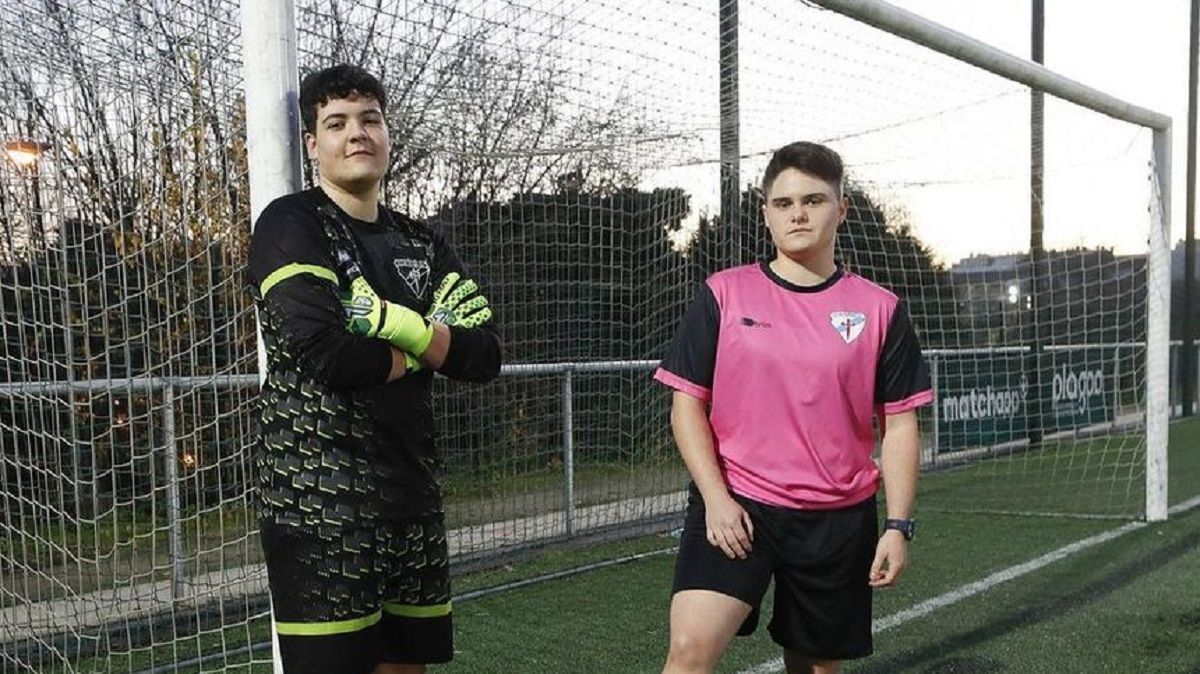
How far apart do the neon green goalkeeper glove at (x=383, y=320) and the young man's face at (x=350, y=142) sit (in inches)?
9.4

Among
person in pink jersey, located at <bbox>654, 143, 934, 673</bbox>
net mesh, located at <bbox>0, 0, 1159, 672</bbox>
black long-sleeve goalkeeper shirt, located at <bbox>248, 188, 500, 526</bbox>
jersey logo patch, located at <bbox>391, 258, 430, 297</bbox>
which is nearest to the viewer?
black long-sleeve goalkeeper shirt, located at <bbox>248, 188, 500, 526</bbox>

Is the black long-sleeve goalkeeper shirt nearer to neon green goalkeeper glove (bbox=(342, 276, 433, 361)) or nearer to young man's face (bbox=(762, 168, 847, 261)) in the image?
neon green goalkeeper glove (bbox=(342, 276, 433, 361))

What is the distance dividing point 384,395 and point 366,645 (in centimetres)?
52

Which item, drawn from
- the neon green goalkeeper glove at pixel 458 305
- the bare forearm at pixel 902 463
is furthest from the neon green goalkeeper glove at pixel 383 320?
the bare forearm at pixel 902 463

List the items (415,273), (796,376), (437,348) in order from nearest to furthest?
(437,348)
(415,273)
(796,376)

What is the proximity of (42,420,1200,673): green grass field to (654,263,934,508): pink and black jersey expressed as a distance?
6.00 feet

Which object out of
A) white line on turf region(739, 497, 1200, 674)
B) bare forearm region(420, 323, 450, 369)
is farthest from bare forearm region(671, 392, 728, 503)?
white line on turf region(739, 497, 1200, 674)

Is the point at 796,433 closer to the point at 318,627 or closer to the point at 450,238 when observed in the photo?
the point at 318,627

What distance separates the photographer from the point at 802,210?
2.63m

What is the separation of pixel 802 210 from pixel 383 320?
1098 millimetres

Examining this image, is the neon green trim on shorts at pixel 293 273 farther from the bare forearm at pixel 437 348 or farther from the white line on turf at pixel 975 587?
the white line on turf at pixel 975 587

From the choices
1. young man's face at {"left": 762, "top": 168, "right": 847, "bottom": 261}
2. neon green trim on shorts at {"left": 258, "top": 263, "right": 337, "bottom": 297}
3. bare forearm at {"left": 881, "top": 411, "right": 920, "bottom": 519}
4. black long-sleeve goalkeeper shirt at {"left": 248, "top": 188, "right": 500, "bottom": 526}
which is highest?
young man's face at {"left": 762, "top": 168, "right": 847, "bottom": 261}

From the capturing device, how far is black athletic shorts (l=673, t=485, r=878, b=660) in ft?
8.61

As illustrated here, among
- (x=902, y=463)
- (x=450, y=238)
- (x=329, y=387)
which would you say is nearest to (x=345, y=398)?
(x=329, y=387)
